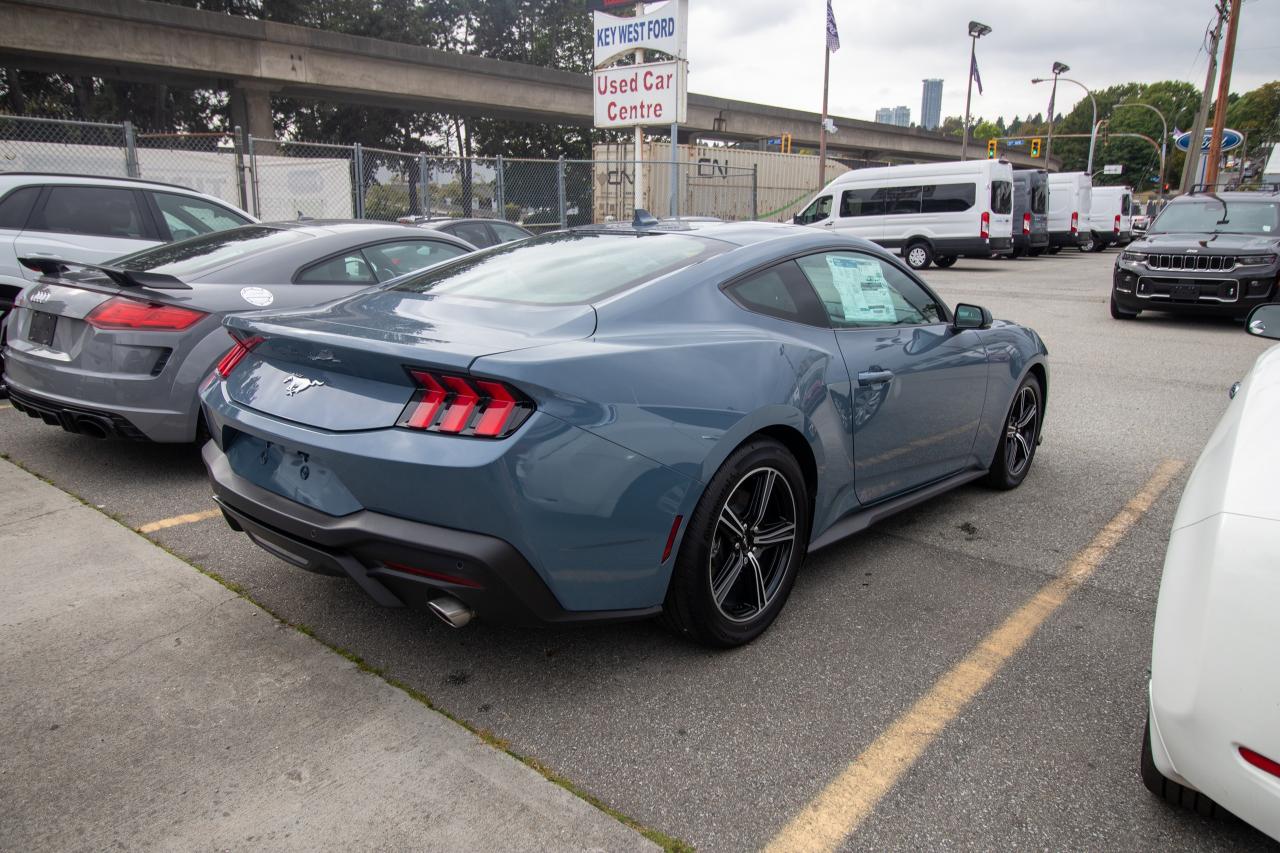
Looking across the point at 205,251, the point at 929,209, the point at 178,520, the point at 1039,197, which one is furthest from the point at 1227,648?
the point at 1039,197

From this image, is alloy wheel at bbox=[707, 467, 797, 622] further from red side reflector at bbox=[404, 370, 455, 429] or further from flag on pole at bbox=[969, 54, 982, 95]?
flag on pole at bbox=[969, 54, 982, 95]

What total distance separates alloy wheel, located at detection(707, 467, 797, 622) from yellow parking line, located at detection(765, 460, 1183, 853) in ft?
2.13

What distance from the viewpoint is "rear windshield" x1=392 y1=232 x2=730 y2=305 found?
301 cm

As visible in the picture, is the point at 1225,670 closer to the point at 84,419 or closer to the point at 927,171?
the point at 84,419

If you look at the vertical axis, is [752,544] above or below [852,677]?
above

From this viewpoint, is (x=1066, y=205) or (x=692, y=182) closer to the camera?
(x=692, y=182)

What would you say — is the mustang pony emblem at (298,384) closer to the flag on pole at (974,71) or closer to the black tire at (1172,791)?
the black tire at (1172,791)

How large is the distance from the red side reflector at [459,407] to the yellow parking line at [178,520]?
2.14 metres

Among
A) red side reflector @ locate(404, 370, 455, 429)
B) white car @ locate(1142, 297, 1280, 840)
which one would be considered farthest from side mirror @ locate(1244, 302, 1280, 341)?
red side reflector @ locate(404, 370, 455, 429)

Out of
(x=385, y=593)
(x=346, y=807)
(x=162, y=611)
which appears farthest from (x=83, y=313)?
(x=346, y=807)

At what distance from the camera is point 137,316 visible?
425 cm

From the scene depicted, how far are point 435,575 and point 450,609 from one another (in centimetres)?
13

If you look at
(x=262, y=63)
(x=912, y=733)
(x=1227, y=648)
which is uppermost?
(x=262, y=63)

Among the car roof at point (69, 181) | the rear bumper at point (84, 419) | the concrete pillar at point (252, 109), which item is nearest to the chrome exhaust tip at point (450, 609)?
the rear bumper at point (84, 419)
